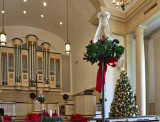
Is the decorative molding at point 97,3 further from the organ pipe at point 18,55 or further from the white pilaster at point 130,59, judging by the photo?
the organ pipe at point 18,55

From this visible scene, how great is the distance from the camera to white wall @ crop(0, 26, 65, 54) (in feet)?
44.2

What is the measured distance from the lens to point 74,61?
14.3 m

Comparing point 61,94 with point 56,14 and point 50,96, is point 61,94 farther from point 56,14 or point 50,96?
point 56,14

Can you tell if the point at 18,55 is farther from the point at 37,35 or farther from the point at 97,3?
the point at 97,3

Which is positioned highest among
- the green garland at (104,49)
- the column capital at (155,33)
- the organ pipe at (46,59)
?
the column capital at (155,33)

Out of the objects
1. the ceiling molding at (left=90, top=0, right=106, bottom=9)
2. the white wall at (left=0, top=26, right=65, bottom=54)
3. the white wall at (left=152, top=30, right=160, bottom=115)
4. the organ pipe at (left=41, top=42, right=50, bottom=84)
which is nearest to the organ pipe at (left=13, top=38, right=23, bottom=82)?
the white wall at (left=0, top=26, right=65, bottom=54)

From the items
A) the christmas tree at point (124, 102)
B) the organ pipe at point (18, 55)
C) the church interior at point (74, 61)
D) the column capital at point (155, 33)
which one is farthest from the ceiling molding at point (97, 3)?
the organ pipe at point (18, 55)

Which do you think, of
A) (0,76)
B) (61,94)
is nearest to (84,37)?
(61,94)

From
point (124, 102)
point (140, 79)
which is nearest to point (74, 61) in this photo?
→ point (140, 79)

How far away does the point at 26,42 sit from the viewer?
13.8 metres

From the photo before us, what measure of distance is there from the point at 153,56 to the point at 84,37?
397 centimetres

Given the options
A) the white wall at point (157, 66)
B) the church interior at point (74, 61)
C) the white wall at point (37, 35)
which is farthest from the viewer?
the white wall at point (37, 35)

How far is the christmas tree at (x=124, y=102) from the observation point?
7.24 meters

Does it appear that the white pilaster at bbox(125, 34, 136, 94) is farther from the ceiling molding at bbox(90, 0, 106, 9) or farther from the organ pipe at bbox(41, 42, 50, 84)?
the organ pipe at bbox(41, 42, 50, 84)
